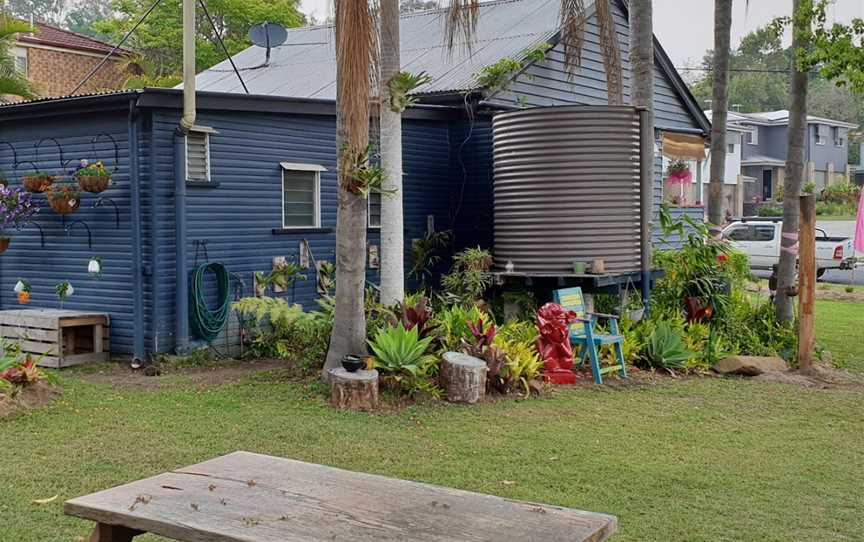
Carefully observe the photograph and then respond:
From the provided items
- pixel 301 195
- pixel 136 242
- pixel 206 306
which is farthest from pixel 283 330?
pixel 301 195

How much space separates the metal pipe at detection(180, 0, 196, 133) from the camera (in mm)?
10695

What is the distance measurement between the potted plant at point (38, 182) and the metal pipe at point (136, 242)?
1.34 meters

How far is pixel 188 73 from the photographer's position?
10727mm

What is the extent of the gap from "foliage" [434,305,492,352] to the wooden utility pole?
154 inches

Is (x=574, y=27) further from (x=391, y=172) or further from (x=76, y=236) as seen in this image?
(x=76, y=236)

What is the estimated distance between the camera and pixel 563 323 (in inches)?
406

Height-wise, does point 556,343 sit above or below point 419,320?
below

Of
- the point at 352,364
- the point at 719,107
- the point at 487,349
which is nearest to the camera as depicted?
the point at 352,364

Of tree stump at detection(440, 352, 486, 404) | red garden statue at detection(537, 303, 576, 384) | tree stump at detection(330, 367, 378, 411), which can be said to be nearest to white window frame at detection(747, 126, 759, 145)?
red garden statue at detection(537, 303, 576, 384)

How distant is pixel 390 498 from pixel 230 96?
865cm

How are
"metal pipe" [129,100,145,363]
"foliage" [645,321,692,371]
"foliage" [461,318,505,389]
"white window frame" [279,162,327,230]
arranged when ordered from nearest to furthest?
"foliage" [461,318,505,389], "metal pipe" [129,100,145,363], "foliage" [645,321,692,371], "white window frame" [279,162,327,230]

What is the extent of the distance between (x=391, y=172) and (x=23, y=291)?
17.6ft

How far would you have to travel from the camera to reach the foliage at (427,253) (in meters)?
14.1

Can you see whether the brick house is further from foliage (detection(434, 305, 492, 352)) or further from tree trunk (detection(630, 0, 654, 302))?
foliage (detection(434, 305, 492, 352))
